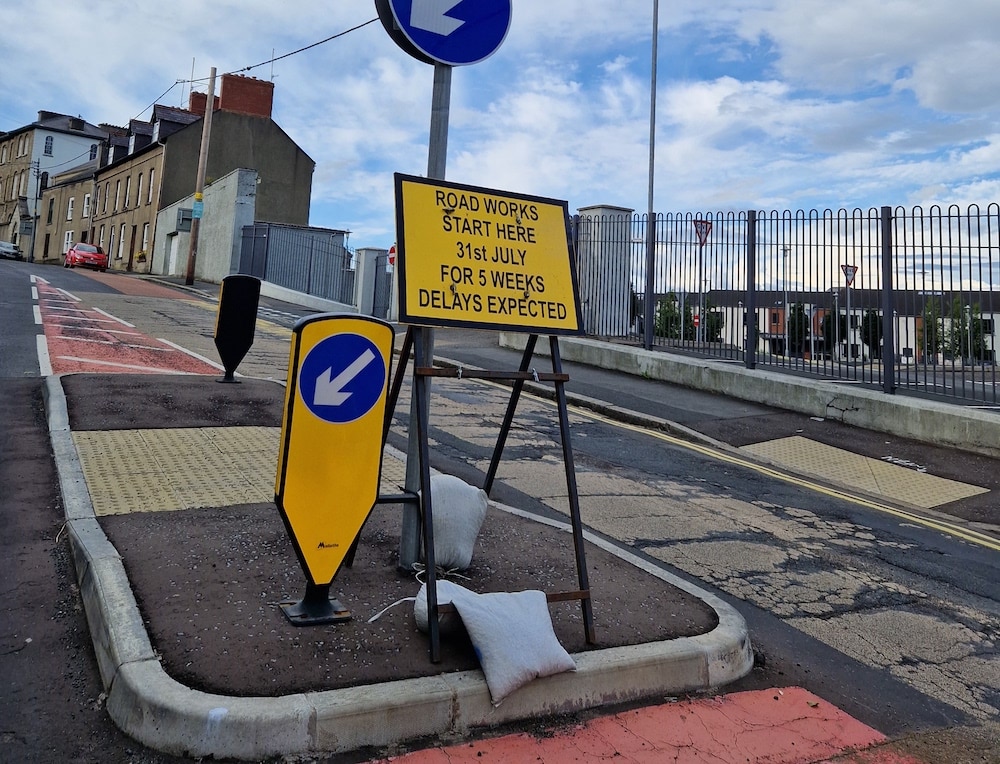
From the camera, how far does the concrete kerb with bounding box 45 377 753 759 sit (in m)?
2.52

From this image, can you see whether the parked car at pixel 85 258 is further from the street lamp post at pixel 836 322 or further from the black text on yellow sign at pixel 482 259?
the black text on yellow sign at pixel 482 259

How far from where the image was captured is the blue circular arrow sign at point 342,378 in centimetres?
320

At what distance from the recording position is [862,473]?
8.37m

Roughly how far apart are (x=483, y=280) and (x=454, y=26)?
4.28ft

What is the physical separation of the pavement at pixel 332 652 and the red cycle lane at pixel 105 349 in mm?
4351

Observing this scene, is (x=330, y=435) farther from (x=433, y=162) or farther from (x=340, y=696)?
(x=433, y=162)

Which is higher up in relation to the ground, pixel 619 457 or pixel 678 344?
pixel 678 344

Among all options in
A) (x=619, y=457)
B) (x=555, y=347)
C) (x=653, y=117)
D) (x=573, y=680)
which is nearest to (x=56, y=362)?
(x=619, y=457)

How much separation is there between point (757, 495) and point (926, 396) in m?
4.83

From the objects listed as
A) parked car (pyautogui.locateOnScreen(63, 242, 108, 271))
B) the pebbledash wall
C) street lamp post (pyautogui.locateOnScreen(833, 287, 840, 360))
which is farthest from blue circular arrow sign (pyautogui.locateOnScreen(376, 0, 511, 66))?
parked car (pyautogui.locateOnScreen(63, 242, 108, 271))

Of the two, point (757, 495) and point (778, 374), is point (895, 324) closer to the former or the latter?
point (778, 374)

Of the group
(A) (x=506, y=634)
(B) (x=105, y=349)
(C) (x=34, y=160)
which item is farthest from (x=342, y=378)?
(C) (x=34, y=160)

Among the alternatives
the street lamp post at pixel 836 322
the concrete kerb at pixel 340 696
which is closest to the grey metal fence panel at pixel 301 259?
the street lamp post at pixel 836 322

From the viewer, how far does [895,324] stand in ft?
34.7
